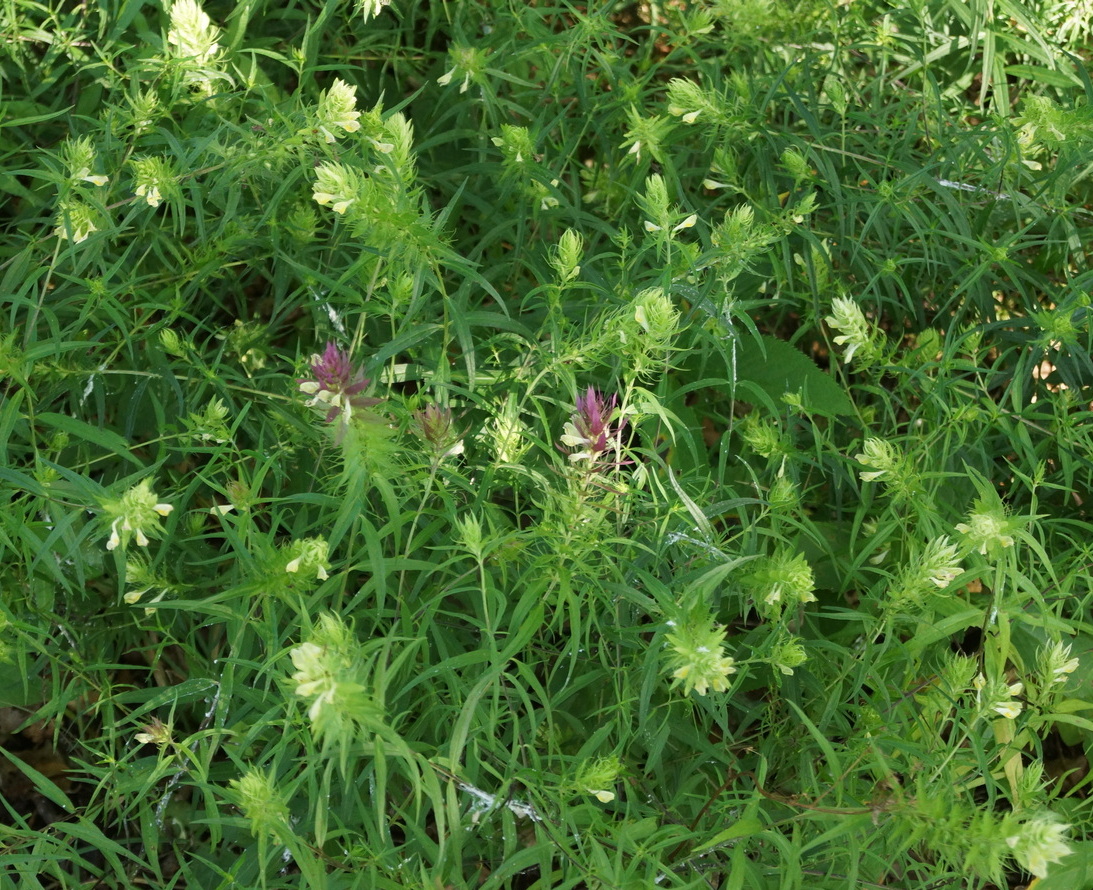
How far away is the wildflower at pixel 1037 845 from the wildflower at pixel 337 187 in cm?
124

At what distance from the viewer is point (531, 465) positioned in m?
2.00

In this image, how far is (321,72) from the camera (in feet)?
8.46

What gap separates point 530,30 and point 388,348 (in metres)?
1.00

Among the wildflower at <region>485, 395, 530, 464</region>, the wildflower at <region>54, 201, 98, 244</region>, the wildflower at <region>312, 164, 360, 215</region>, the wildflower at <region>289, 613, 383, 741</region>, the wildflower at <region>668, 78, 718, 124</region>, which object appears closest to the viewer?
the wildflower at <region>289, 613, 383, 741</region>

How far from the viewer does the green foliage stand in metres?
1.60

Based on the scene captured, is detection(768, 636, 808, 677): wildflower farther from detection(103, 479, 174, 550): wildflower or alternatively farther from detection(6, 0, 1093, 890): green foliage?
detection(103, 479, 174, 550): wildflower

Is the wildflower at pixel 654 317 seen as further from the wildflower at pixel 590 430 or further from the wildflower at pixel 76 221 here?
the wildflower at pixel 76 221

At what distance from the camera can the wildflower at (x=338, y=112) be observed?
5.52 feet

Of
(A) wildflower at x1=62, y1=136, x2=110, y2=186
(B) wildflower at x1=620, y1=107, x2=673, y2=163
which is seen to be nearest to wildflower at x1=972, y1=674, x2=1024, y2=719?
(B) wildflower at x1=620, y1=107, x2=673, y2=163

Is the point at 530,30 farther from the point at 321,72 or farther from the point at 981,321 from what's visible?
the point at 981,321

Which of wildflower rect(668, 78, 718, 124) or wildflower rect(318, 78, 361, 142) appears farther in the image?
wildflower rect(668, 78, 718, 124)

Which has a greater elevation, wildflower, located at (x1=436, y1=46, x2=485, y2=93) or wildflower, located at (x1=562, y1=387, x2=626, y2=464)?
wildflower, located at (x1=436, y1=46, x2=485, y2=93)

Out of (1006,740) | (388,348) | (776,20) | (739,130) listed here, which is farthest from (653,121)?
(1006,740)

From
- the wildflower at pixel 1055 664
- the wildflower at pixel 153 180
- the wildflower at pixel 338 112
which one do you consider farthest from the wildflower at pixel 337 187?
the wildflower at pixel 1055 664
